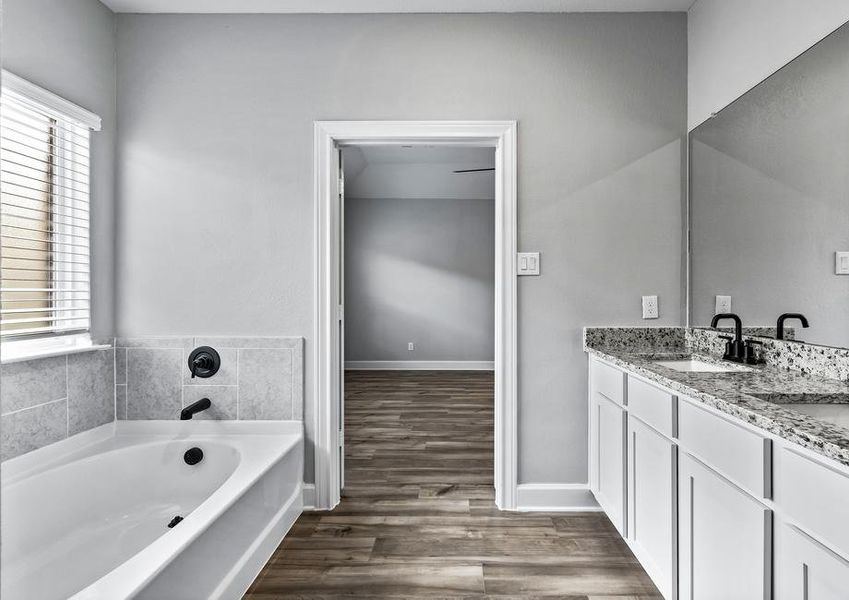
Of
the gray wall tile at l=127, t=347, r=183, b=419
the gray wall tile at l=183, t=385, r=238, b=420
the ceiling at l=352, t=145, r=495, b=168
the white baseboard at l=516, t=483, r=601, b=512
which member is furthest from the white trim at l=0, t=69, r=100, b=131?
the ceiling at l=352, t=145, r=495, b=168

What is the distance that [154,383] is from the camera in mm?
2756

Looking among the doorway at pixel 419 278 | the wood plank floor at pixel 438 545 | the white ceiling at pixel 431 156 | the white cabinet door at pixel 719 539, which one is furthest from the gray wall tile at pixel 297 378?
the doorway at pixel 419 278

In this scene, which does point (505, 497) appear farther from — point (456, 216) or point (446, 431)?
point (456, 216)

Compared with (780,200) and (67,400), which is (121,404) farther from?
(780,200)

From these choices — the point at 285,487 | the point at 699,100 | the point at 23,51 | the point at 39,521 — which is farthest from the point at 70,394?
the point at 699,100

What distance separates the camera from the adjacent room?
217 cm

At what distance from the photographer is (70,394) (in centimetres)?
245

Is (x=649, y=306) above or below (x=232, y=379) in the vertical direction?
above

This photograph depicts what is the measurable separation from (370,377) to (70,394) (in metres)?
4.45

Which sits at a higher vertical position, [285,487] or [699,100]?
[699,100]

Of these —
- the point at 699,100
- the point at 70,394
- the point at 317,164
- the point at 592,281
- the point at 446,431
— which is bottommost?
the point at 446,431

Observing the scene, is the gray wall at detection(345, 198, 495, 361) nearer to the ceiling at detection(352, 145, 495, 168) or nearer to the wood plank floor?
the ceiling at detection(352, 145, 495, 168)

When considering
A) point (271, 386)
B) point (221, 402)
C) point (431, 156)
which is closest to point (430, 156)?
point (431, 156)

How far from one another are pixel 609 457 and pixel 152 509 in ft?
6.84
